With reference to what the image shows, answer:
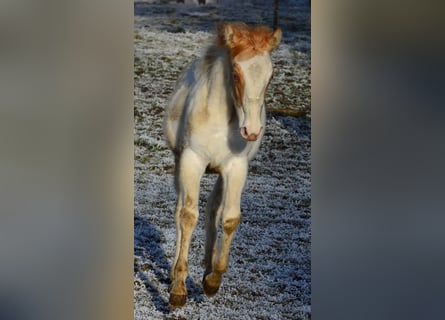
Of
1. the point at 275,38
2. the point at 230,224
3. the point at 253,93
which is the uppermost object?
the point at 275,38

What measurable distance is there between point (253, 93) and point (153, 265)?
3.65ft

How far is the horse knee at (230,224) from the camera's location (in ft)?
13.9

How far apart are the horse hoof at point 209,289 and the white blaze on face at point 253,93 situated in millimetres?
864

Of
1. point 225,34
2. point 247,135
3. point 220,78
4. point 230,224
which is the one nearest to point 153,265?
point 230,224

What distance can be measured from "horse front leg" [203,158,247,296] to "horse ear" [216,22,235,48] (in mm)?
631

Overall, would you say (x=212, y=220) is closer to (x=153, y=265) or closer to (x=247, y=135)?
(x=153, y=265)

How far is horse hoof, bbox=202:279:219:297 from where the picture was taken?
14.0 ft

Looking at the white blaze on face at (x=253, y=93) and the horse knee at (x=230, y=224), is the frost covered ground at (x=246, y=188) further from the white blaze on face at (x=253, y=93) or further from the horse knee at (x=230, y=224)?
the white blaze on face at (x=253, y=93)
